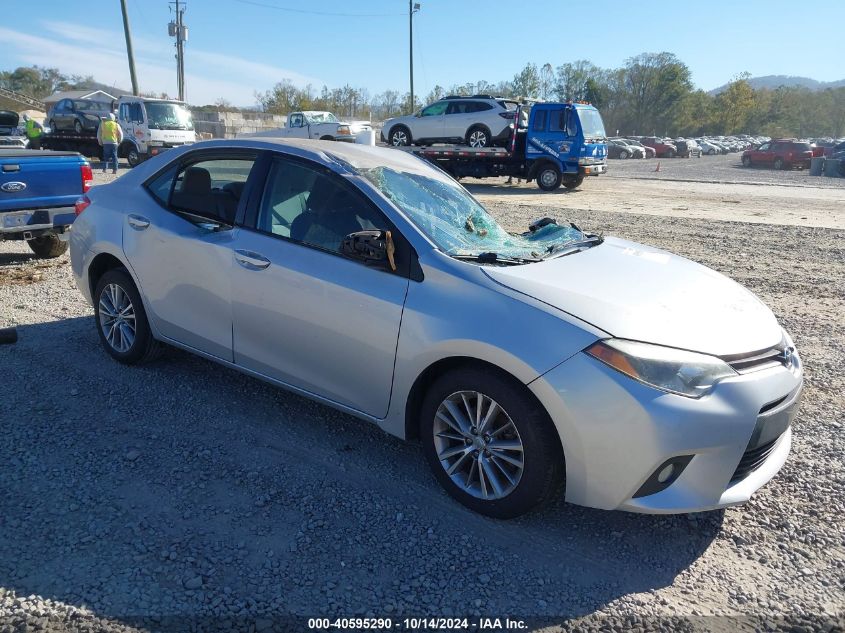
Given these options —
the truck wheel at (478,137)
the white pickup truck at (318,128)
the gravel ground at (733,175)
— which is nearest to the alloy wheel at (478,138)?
the truck wheel at (478,137)

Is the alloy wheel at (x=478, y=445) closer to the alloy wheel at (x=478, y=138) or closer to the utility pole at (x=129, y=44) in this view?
the alloy wheel at (x=478, y=138)

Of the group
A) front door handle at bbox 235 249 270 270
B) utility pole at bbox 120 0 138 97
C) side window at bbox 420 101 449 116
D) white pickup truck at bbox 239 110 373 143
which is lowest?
front door handle at bbox 235 249 270 270

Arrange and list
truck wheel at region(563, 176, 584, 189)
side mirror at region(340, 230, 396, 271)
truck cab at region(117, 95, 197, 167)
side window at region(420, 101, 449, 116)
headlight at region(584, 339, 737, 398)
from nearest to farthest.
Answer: headlight at region(584, 339, 737, 398), side mirror at region(340, 230, 396, 271), truck wheel at region(563, 176, 584, 189), side window at region(420, 101, 449, 116), truck cab at region(117, 95, 197, 167)

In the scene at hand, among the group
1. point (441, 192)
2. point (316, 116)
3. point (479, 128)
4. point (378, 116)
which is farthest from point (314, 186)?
point (378, 116)

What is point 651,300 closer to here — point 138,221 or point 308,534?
point 308,534

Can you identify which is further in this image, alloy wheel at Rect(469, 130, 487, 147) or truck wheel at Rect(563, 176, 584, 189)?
alloy wheel at Rect(469, 130, 487, 147)

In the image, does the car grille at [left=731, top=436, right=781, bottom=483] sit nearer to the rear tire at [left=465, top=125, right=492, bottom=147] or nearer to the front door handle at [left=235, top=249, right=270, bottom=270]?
the front door handle at [left=235, top=249, right=270, bottom=270]

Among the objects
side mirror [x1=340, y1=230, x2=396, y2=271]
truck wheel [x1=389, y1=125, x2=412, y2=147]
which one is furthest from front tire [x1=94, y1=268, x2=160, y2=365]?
truck wheel [x1=389, y1=125, x2=412, y2=147]

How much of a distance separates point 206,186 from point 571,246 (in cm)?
240

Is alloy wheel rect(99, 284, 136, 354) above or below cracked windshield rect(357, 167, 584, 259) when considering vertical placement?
below

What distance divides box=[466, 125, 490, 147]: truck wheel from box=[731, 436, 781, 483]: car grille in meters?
18.8

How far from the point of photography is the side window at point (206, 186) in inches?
158

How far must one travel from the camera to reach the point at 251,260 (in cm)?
369

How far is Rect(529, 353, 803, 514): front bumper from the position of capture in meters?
2.59
